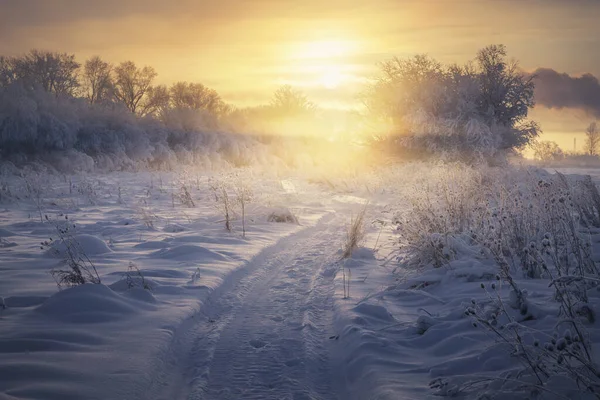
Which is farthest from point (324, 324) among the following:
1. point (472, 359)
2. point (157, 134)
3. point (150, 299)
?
point (157, 134)

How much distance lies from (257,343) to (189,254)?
3746 mm

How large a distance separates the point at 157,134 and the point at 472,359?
31544 millimetres

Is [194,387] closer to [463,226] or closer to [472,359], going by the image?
[472,359]

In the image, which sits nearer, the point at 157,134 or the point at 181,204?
the point at 181,204

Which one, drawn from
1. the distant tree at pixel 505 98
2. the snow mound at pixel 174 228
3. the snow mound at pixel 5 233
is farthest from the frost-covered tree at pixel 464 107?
the snow mound at pixel 5 233

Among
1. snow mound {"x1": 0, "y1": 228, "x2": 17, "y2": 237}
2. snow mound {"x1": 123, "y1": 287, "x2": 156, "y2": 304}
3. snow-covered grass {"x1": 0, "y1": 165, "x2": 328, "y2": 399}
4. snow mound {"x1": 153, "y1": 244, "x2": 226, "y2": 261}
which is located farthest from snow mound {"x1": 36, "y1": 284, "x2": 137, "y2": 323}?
snow mound {"x1": 0, "y1": 228, "x2": 17, "y2": 237}

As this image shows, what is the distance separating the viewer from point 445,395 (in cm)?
298

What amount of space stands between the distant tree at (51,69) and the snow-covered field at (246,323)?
121ft

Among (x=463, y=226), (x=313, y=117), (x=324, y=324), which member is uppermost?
(x=313, y=117)

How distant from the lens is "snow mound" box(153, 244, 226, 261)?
7.25m

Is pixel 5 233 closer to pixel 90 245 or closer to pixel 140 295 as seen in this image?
pixel 90 245

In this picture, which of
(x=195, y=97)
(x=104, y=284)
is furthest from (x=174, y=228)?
(x=195, y=97)

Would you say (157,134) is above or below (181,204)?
above

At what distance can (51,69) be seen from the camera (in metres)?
39.2
